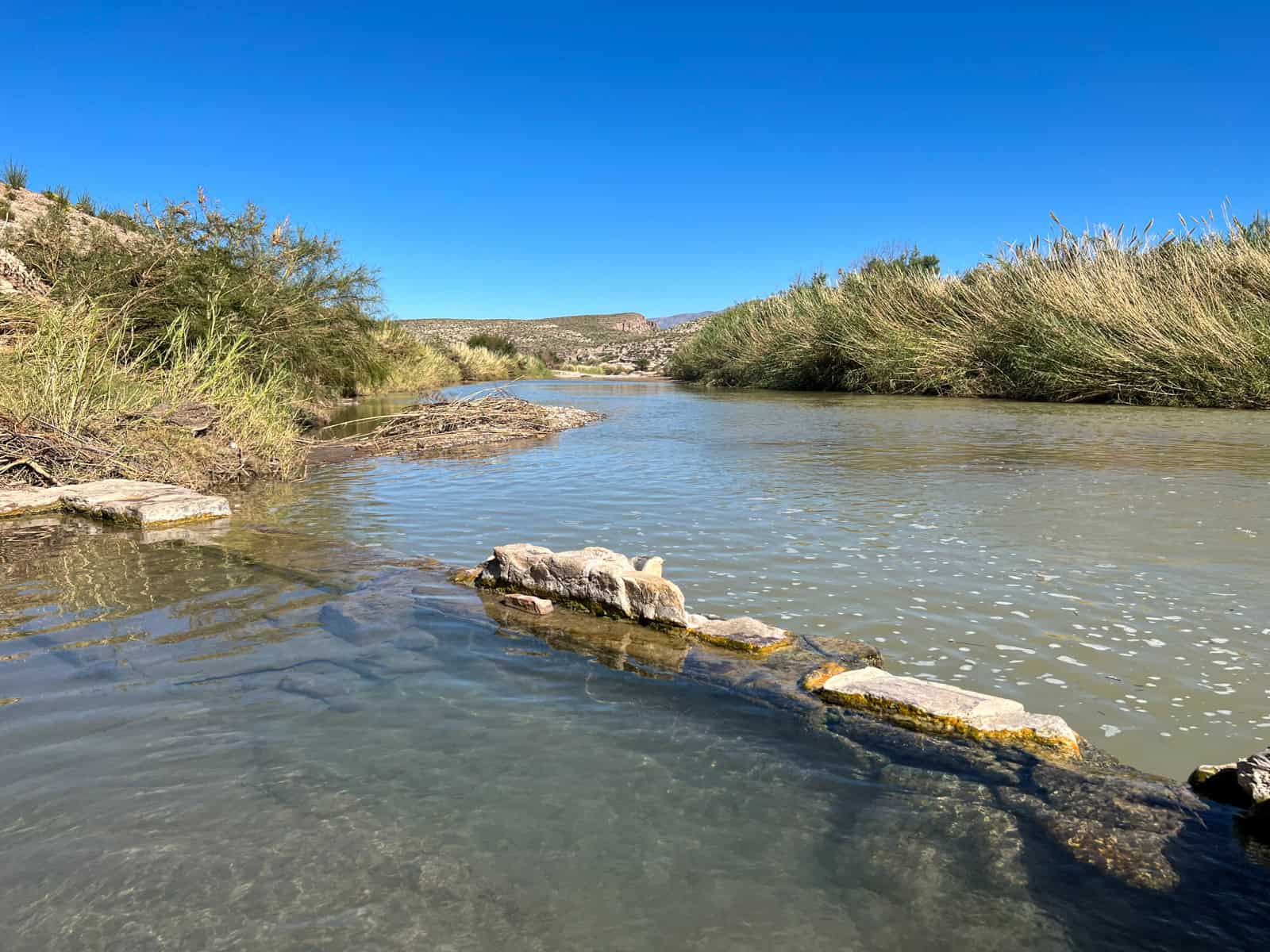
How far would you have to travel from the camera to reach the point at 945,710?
9.52ft

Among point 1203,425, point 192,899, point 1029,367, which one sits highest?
point 1029,367

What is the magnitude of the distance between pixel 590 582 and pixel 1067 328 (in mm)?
19734

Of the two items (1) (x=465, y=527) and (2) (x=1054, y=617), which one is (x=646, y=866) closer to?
(2) (x=1054, y=617)

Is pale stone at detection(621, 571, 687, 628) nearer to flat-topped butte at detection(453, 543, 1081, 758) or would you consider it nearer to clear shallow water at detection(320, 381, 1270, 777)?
flat-topped butte at detection(453, 543, 1081, 758)

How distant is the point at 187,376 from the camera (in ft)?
31.1

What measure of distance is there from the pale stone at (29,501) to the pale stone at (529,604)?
5251 millimetres

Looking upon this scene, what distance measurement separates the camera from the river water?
1.99 meters

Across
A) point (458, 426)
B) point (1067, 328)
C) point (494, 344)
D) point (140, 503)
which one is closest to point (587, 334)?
point (494, 344)

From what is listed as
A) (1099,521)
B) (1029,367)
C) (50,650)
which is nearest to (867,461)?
(1099,521)

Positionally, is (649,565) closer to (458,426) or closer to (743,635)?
(743,635)

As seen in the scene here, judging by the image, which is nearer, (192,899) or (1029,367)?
(192,899)

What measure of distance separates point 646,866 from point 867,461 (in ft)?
30.1

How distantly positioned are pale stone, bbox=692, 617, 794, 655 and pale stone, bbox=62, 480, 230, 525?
17.0 ft

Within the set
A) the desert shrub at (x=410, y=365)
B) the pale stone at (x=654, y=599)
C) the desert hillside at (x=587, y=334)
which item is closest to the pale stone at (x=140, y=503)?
the pale stone at (x=654, y=599)
